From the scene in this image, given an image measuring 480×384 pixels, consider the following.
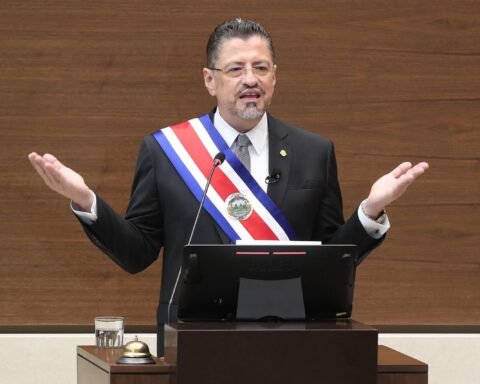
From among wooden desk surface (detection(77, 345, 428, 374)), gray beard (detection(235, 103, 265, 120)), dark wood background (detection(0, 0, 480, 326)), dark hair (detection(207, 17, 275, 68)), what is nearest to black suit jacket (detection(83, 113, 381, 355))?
gray beard (detection(235, 103, 265, 120))

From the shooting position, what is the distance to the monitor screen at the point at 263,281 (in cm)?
179

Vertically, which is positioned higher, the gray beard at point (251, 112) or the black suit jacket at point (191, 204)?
the gray beard at point (251, 112)

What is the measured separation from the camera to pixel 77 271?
3.14 m

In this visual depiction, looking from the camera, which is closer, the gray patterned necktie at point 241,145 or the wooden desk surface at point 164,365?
the wooden desk surface at point 164,365

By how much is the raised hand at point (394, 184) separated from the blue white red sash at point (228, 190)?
0.32 meters

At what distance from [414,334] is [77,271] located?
1.09m

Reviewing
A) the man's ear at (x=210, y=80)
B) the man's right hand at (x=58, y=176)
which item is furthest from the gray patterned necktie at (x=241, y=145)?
the man's right hand at (x=58, y=176)

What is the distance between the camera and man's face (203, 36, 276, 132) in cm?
233

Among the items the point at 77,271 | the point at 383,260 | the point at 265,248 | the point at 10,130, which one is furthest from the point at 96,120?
the point at 265,248

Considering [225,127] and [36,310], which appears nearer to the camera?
[225,127]

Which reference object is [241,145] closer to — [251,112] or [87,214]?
[251,112]

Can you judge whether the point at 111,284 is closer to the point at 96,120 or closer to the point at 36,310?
the point at 36,310

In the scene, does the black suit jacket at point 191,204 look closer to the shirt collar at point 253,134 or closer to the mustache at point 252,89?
the shirt collar at point 253,134

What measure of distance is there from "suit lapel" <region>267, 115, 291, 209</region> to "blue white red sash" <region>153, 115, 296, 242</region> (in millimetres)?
33
